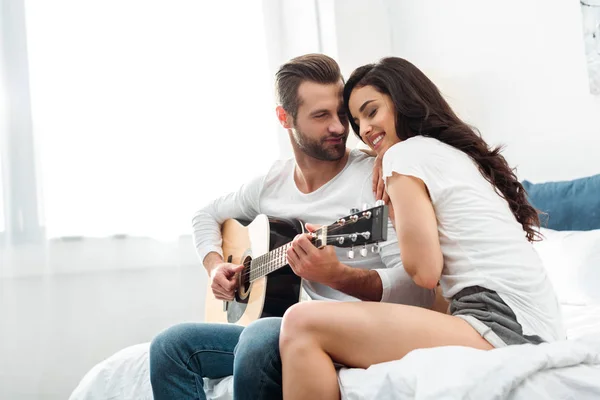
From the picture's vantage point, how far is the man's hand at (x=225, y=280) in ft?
6.02

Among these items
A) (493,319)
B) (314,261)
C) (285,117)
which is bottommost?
(493,319)

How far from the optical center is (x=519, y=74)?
250cm

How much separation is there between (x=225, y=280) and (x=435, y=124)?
79cm

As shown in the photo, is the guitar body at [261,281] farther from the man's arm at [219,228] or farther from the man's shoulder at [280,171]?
the man's shoulder at [280,171]

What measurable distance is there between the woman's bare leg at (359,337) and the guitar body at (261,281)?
54 centimetres

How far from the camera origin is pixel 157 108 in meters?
Result: 2.72

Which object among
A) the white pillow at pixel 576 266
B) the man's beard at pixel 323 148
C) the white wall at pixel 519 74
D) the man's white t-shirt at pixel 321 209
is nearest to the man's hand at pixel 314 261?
the man's white t-shirt at pixel 321 209

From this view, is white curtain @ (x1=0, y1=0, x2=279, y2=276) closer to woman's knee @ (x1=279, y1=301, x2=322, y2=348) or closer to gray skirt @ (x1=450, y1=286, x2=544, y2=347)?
woman's knee @ (x1=279, y1=301, x2=322, y2=348)

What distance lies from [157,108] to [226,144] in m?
0.34

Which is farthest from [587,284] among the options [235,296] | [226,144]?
[226,144]

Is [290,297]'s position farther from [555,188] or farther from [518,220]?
[555,188]

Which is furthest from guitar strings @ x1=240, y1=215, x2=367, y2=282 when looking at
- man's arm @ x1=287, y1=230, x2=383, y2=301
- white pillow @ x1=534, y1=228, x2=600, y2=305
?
white pillow @ x1=534, y1=228, x2=600, y2=305

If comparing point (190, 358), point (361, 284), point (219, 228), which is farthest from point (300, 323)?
point (219, 228)

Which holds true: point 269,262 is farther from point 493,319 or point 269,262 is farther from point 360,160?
point 493,319
